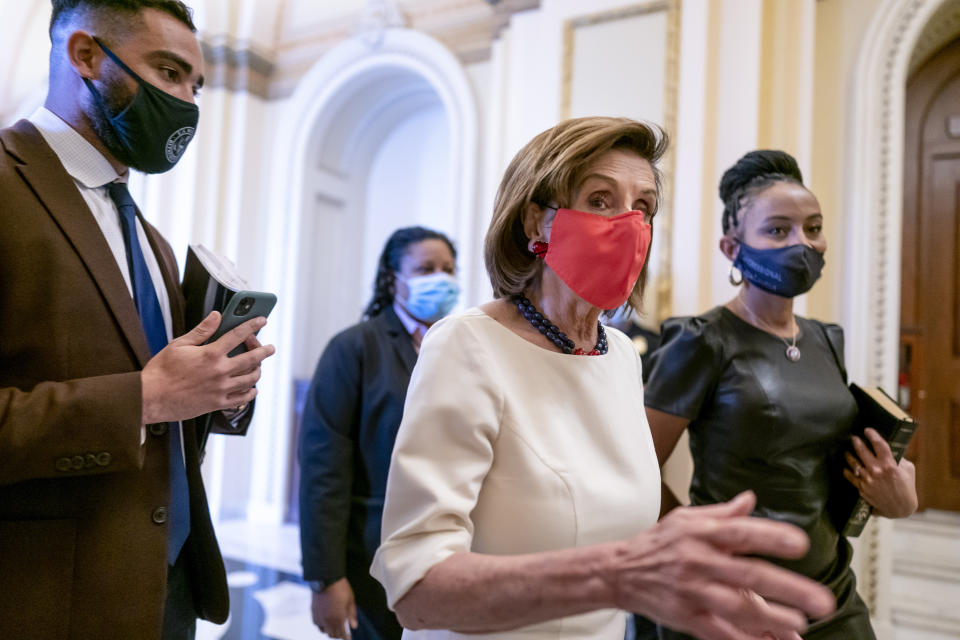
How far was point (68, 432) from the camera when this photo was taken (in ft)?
3.37

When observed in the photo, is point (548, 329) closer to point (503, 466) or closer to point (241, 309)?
point (503, 466)

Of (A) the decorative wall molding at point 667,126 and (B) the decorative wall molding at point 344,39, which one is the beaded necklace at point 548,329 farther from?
(B) the decorative wall molding at point 344,39

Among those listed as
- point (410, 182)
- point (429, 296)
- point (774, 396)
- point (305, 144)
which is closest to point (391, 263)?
point (429, 296)

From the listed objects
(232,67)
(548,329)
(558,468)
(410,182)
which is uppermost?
(232,67)

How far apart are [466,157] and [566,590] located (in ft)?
14.3

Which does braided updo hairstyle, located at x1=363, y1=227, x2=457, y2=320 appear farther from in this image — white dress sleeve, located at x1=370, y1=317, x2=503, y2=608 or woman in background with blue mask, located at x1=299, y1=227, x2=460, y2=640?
white dress sleeve, located at x1=370, y1=317, x2=503, y2=608

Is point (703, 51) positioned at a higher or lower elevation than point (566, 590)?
higher

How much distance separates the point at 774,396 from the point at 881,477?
0.31 meters

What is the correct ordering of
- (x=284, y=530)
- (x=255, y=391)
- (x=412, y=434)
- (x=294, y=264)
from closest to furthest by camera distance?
(x=412, y=434) → (x=255, y=391) → (x=284, y=530) → (x=294, y=264)

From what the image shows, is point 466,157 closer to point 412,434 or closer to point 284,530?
point 284,530

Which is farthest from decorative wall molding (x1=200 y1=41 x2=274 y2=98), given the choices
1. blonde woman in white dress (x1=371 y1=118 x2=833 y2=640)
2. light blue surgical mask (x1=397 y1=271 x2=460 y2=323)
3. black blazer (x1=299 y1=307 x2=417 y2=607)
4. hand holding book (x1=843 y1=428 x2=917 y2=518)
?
hand holding book (x1=843 y1=428 x2=917 y2=518)

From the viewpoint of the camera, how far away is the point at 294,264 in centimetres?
574

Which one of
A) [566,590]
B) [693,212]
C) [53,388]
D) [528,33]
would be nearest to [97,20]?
[53,388]

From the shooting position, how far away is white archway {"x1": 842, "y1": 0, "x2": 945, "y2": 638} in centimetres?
354
